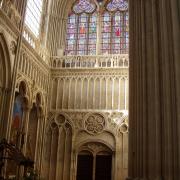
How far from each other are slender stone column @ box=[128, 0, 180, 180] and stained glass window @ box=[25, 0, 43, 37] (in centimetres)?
1160

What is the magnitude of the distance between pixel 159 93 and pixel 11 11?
1203 cm

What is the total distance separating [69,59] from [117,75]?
A: 4267 millimetres

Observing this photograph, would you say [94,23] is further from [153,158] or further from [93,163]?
[153,158]

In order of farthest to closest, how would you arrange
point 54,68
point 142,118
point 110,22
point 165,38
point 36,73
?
1. point 110,22
2. point 54,68
3. point 36,73
4. point 142,118
5. point 165,38

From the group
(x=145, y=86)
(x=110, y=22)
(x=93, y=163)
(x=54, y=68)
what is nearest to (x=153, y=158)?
(x=145, y=86)

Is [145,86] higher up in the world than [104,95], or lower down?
lower down

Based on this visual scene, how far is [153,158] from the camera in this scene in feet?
22.2

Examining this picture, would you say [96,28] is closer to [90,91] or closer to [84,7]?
[84,7]

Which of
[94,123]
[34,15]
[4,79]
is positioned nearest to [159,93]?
[4,79]

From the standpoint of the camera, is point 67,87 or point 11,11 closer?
point 11,11

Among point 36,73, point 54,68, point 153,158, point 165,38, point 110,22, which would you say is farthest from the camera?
point 110,22

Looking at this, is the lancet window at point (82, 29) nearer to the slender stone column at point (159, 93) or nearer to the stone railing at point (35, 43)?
the stone railing at point (35, 43)

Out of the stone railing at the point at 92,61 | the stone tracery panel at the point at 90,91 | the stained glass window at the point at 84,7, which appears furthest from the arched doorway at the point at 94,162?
the stained glass window at the point at 84,7

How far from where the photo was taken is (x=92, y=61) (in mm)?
22500
